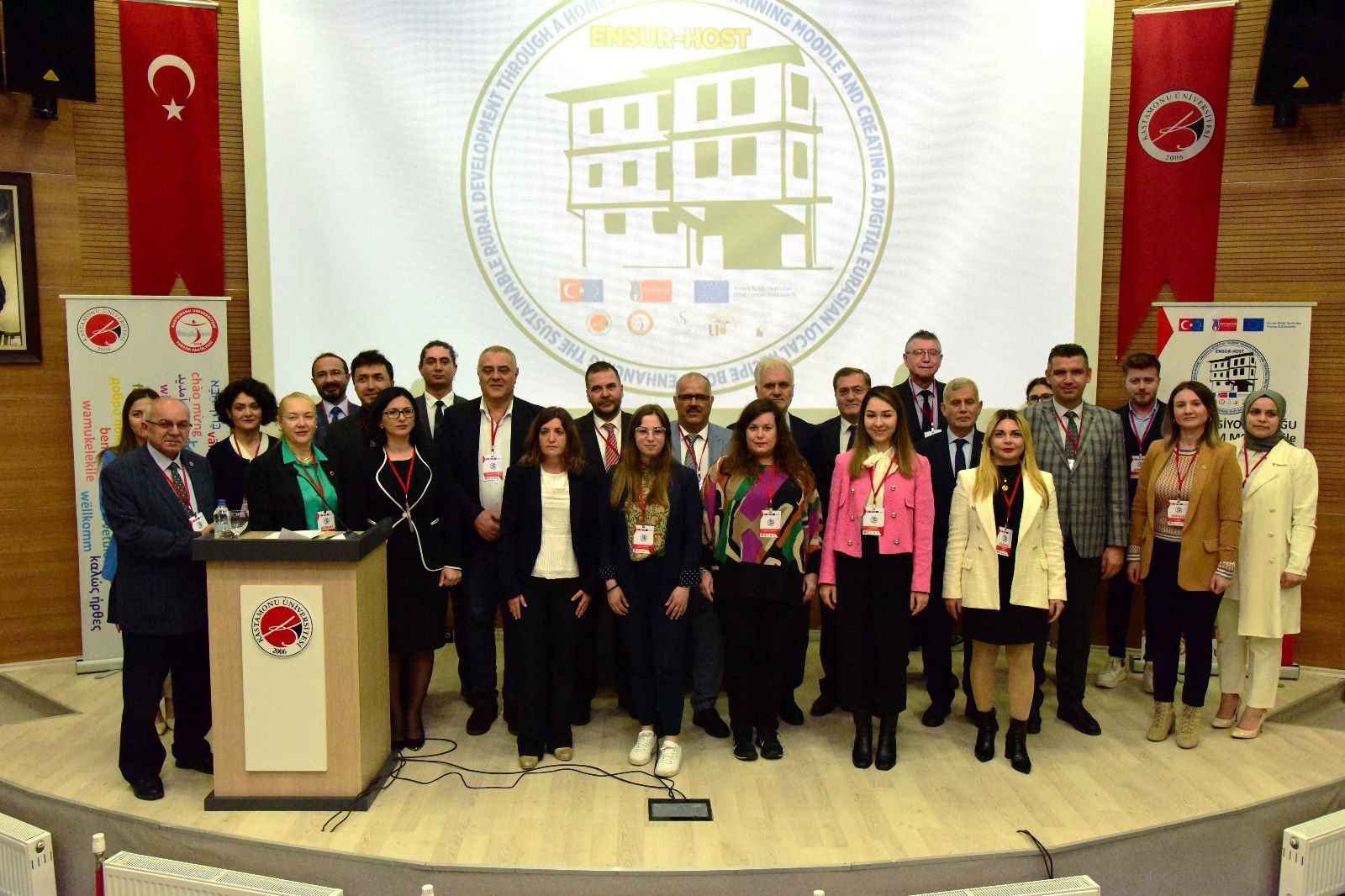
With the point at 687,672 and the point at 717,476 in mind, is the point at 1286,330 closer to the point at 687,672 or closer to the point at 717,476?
the point at 717,476

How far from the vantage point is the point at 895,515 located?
315 cm

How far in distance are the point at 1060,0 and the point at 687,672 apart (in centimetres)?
381

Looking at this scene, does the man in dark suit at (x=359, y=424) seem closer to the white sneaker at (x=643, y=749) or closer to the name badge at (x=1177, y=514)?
the white sneaker at (x=643, y=749)

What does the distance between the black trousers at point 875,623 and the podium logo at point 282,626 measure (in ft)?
6.05

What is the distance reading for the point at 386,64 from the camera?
15.1 ft

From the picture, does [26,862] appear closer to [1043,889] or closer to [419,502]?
[419,502]

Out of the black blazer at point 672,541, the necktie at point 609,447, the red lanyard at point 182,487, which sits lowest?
the black blazer at point 672,541

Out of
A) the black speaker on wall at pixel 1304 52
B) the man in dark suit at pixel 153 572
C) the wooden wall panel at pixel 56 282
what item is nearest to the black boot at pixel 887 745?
the man in dark suit at pixel 153 572

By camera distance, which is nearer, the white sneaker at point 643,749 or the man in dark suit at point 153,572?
the man in dark suit at point 153,572

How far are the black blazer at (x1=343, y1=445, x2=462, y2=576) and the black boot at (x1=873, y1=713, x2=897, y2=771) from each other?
1705 mm

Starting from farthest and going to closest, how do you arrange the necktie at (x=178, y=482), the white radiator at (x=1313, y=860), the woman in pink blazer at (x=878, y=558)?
1. the woman in pink blazer at (x=878, y=558)
2. the necktie at (x=178, y=482)
3. the white radiator at (x=1313, y=860)

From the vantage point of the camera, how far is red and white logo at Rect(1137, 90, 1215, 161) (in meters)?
4.64

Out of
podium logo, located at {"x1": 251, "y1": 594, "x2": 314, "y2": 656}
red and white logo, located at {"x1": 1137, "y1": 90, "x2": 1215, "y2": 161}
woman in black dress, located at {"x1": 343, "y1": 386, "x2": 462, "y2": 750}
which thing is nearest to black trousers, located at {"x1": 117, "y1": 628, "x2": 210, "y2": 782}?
podium logo, located at {"x1": 251, "y1": 594, "x2": 314, "y2": 656}

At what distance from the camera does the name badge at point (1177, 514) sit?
135 inches
